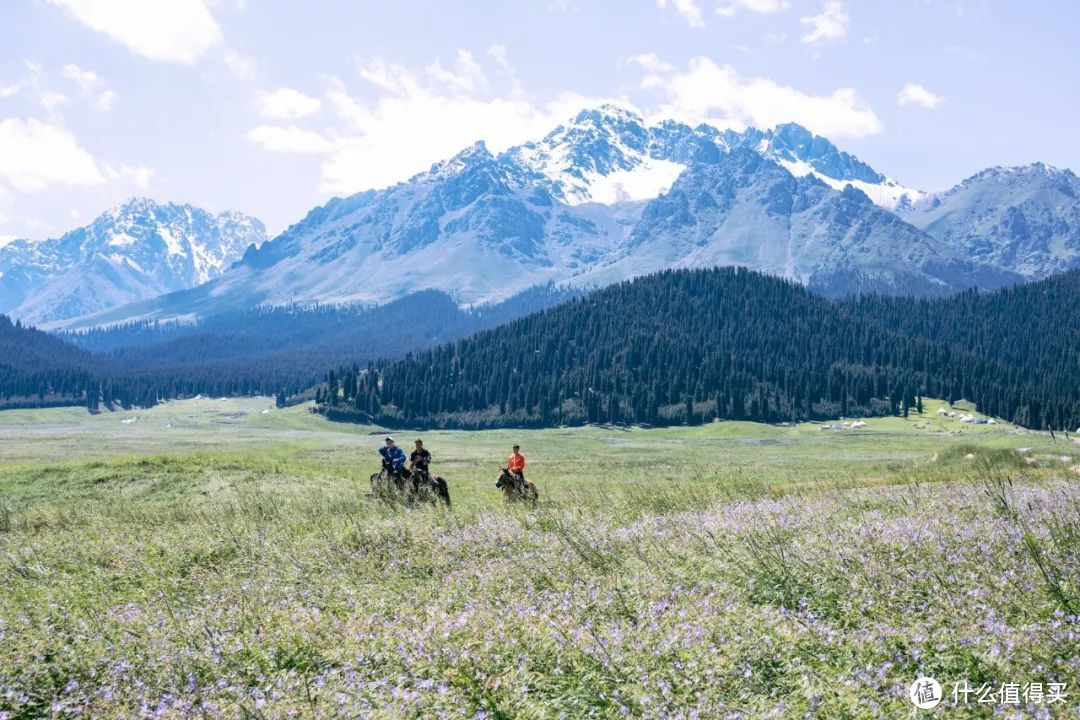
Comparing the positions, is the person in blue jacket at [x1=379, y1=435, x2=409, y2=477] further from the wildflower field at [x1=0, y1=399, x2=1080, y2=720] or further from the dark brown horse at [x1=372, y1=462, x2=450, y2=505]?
the wildflower field at [x1=0, y1=399, x2=1080, y2=720]

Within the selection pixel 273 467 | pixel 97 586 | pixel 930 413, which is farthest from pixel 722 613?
pixel 930 413

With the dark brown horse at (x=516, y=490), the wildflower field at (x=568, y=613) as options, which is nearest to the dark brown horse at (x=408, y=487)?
the dark brown horse at (x=516, y=490)

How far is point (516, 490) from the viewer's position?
23.6 meters

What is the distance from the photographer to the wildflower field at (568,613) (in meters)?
7.75

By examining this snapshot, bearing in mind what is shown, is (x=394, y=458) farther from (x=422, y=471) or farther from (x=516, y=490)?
(x=516, y=490)

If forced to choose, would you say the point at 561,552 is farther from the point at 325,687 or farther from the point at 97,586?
the point at 97,586

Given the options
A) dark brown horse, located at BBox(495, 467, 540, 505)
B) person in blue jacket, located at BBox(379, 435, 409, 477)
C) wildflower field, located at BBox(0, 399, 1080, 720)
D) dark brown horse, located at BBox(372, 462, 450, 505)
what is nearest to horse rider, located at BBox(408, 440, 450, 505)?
dark brown horse, located at BBox(372, 462, 450, 505)

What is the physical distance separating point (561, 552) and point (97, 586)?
7.93m

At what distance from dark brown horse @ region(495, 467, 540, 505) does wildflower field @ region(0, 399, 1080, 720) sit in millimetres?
3287

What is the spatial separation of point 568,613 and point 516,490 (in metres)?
13.4

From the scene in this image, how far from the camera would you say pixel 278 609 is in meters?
11.2

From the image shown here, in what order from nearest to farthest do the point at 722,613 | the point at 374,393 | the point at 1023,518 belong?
the point at 722,613
the point at 1023,518
the point at 374,393

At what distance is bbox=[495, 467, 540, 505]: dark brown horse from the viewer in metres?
22.2

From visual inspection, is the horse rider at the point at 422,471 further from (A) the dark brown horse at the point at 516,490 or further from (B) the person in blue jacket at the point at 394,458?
(A) the dark brown horse at the point at 516,490
